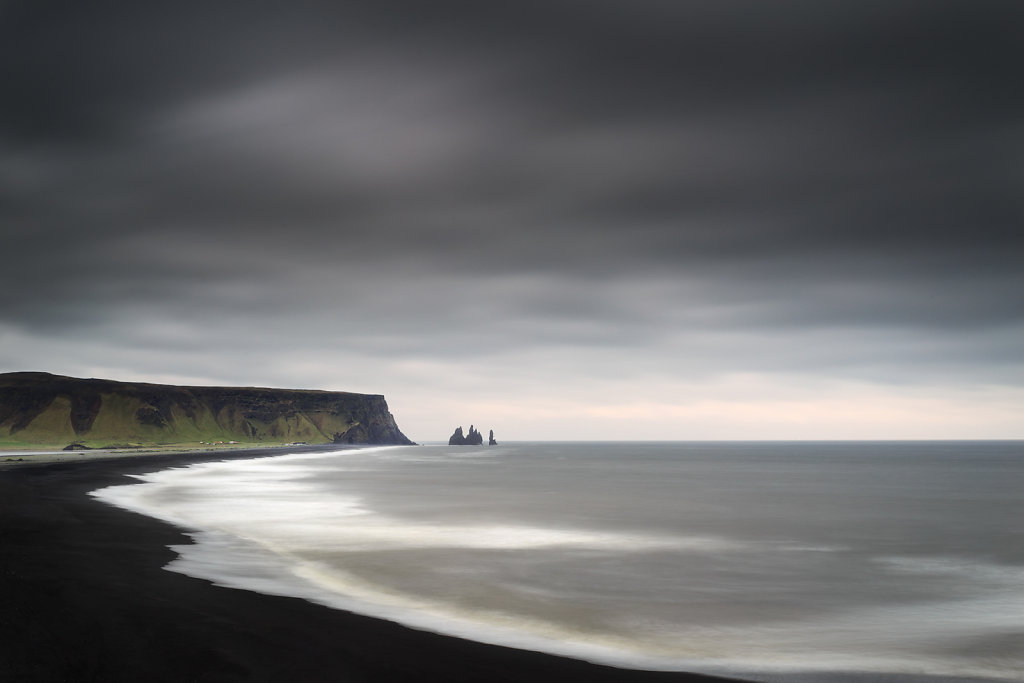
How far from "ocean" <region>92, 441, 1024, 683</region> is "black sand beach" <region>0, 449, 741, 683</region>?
1.06 m

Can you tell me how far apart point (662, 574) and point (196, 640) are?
13071mm

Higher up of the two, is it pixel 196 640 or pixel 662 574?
pixel 196 640

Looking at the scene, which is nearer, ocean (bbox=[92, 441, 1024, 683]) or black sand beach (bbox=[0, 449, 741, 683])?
black sand beach (bbox=[0, 449, 741, 683])

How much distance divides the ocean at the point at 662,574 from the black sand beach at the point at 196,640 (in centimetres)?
106

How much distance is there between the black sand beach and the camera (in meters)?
8.72

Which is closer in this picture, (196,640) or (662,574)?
(196,640)

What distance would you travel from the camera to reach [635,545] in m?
25.1

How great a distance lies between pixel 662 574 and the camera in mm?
19188

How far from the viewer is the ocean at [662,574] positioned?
38.4 ft

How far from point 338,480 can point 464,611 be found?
50.8 meters

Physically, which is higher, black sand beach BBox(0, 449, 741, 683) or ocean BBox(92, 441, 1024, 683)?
black sand beach BBox(0, 449, 741, 683)

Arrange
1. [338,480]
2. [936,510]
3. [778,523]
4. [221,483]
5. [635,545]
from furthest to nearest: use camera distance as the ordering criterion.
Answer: [338,480] < [221,483] < [936,510] < [778,523] < [635,545]

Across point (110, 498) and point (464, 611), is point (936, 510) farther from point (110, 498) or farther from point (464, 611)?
point (110, 498)

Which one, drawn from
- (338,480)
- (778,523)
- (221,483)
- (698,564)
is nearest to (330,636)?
(698,564)
